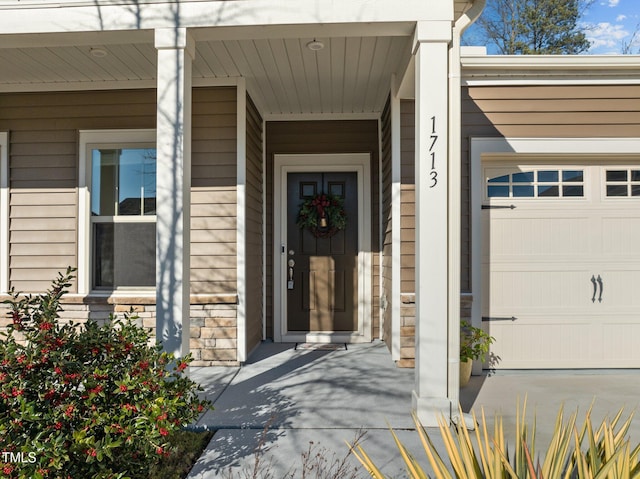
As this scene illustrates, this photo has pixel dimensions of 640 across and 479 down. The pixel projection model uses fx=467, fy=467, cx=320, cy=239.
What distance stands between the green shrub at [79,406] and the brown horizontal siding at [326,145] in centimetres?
279

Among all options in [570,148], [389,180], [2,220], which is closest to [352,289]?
[389,180]

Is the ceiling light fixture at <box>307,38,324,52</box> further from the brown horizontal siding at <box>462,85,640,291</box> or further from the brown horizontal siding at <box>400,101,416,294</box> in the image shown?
the brown horizontal siding at <box>462,85,640,291</box>

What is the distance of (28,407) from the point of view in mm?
1916

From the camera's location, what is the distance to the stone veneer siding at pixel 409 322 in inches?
158

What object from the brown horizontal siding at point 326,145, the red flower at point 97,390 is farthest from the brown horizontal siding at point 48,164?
the red flower at point 97,390

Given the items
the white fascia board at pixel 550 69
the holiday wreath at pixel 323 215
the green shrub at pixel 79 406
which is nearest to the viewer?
the green shrub at pixel 79 406

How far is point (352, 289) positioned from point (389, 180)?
137cm

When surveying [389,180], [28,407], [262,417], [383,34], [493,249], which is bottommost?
[262,417]

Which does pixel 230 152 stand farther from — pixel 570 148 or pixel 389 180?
pixel 570 148

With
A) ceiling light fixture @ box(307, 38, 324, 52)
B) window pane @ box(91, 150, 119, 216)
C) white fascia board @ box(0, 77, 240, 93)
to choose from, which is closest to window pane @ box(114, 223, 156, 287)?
window pane @ box(91, 150, 119, 216)

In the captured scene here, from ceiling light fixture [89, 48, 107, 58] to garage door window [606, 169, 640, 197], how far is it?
434 cm

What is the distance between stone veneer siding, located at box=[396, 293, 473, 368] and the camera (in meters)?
4.01

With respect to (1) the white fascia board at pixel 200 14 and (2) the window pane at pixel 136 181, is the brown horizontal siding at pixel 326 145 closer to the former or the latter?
(2) the window pane at pixel 136 181

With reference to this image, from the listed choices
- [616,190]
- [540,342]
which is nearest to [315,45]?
[616,190]
